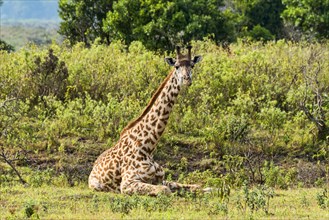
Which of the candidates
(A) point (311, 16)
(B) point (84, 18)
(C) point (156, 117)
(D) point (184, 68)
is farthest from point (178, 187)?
(A) point (311, 16)

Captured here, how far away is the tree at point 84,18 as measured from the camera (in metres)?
34.4

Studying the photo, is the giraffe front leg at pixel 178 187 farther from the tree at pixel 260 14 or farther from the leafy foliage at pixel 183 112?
the tree at pixel 260 14

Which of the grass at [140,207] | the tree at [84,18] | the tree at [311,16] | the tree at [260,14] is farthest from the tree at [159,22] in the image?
the grass at [140,207]

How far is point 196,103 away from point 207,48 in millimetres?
4688

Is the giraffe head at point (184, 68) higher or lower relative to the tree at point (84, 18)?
lower

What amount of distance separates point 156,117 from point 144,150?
2.03ft

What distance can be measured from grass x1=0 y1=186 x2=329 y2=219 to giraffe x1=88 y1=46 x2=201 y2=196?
0.50 metres

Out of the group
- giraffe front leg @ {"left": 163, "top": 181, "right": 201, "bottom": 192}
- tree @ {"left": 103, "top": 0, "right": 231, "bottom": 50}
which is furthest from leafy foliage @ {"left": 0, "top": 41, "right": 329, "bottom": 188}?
tree @ {"left": 103, "top": 0, "right": 231, "bottom": 50}

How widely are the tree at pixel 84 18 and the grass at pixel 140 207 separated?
22.1m

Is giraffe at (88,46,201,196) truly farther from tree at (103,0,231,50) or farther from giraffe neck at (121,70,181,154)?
tree at (103,0,231,50)

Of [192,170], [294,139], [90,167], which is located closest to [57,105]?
[90,167]

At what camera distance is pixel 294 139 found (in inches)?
693

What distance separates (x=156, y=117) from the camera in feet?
43.8

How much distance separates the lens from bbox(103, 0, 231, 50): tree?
1239 inches
